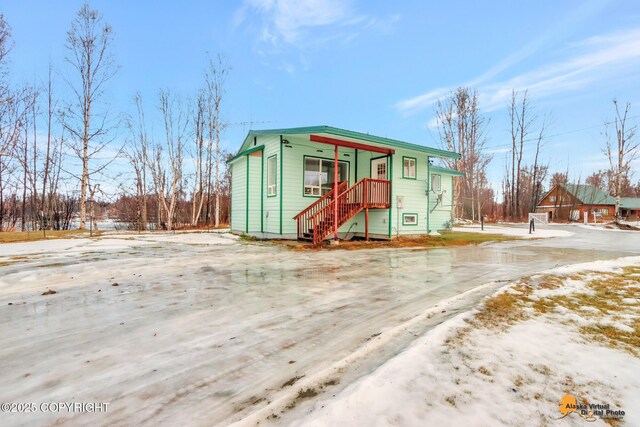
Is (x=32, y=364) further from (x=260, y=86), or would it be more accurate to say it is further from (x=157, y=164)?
(x=260, y=86)

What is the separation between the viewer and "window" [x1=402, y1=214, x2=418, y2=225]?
41.7ft

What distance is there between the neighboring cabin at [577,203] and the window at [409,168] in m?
39.1

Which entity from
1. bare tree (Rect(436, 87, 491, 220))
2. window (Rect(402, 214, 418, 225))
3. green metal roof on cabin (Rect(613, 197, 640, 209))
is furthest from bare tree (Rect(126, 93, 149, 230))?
green metal roof on cabin (Rect(613, 197, 640, 209))

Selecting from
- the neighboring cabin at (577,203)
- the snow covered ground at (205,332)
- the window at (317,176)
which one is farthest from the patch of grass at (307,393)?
the neighboring cabin at (577,203)

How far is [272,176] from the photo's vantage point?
1177 centimetres

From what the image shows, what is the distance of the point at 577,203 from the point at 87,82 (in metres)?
57.7

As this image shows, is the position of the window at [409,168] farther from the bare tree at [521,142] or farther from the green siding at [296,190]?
the bare tree at [521,142]

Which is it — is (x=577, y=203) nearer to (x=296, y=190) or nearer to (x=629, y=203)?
(x=629, y=203)

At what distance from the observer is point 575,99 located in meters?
24.1

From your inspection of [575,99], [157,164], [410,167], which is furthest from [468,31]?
[157,164]

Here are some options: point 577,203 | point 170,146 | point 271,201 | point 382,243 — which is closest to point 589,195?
point 577,203

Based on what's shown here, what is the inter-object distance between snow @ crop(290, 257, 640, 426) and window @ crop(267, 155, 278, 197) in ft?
31.8

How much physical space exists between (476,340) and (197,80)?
84.6 feet

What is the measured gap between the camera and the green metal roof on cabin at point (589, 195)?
1686 inches
